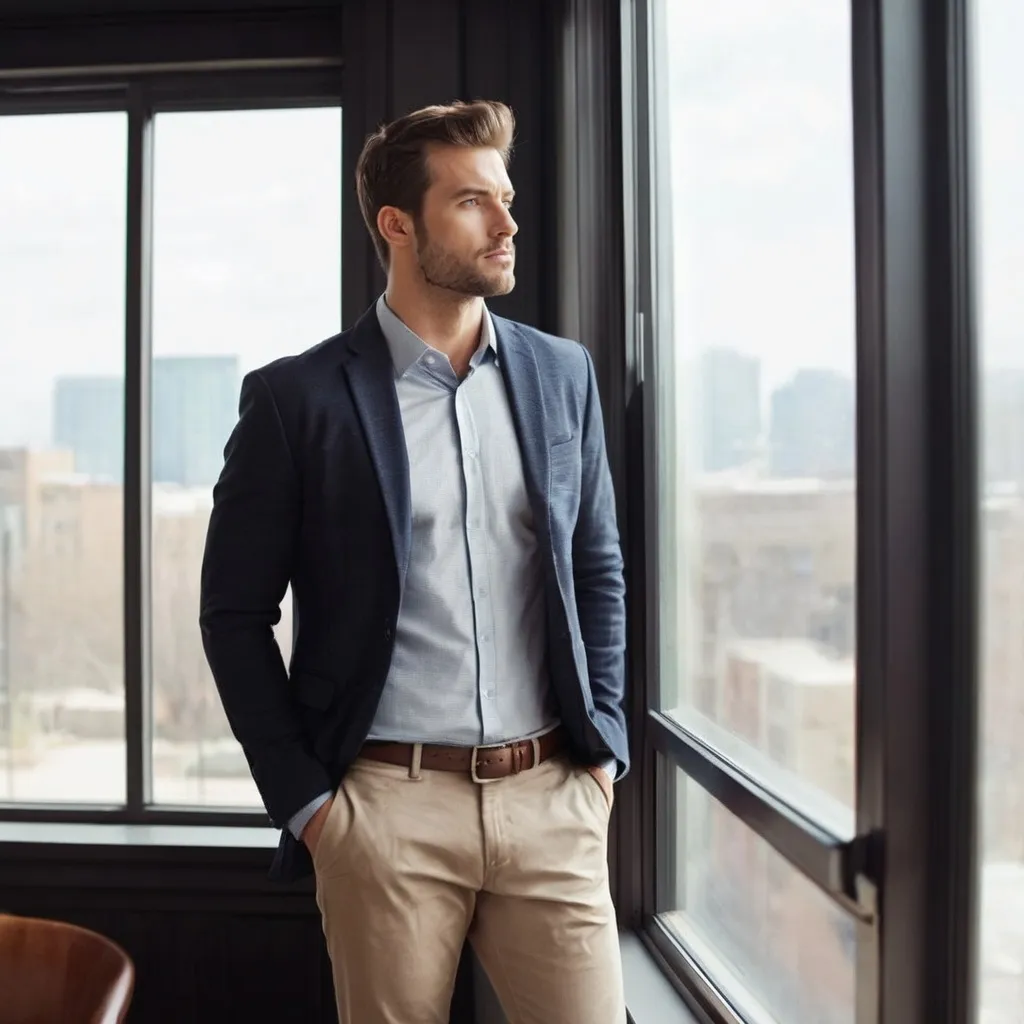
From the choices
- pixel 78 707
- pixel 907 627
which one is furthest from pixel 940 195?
pixel 78 707

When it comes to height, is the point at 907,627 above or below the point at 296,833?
above

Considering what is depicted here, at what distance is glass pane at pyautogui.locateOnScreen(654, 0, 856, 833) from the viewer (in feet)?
3.73

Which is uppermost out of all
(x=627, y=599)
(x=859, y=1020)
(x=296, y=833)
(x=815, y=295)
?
(x=815, y=295)

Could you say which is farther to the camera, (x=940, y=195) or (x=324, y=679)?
(x=324, y=679)

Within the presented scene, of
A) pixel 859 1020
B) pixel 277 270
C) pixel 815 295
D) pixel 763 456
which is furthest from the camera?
pixel 277 270

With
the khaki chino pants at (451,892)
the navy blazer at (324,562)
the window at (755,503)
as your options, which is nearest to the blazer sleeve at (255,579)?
the navy blazer at (324,562)

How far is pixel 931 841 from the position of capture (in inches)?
37.9

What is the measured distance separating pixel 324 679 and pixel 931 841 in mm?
798

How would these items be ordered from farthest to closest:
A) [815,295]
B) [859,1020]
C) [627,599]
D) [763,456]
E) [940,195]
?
[627,599] → [763,456] → [815,295] → [859,1020] → [940,195]

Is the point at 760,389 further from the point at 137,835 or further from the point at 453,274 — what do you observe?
the point at 137,835

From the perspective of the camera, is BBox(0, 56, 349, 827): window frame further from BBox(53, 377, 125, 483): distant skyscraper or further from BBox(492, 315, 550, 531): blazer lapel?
BBox(492, 315, 550, 531): blazer lapel

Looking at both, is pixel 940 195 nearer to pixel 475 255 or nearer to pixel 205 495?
pixel 475 255

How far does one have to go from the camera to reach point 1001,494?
87 cm

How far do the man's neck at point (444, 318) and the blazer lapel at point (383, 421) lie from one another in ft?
0.17
